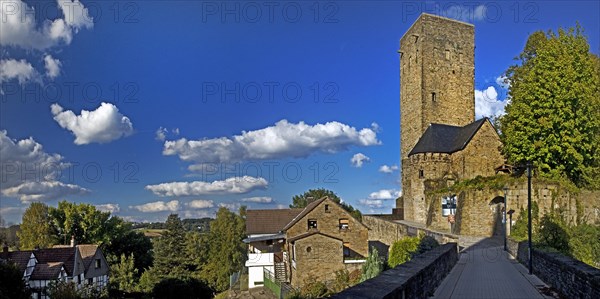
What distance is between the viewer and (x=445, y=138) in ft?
135

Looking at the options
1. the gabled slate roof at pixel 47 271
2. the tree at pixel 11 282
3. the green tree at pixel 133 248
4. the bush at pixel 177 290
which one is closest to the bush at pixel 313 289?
the bush at pixel 177 290

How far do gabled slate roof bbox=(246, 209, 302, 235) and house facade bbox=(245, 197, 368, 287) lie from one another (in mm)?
99

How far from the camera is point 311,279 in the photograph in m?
29.9

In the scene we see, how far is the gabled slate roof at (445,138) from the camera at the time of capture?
38.5 metres

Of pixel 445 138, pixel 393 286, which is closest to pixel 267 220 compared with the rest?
pixel 445 138

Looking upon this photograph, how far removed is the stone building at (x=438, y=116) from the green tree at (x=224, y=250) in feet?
64.4

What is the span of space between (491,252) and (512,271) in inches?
263

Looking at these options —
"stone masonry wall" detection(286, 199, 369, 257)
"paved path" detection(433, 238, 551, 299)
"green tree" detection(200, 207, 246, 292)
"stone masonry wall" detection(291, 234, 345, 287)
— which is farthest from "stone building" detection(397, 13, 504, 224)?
"green tree" detection(200, 207, 246, 292)

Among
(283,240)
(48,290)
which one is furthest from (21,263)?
(283,240)

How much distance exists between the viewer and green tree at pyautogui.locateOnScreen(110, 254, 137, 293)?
4206 cm

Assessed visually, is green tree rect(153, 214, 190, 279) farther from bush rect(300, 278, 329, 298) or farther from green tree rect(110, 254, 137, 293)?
bush rect(300, 278, 329, 298)

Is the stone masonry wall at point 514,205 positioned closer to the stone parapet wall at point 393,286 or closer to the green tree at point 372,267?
the green tree at point 372,267

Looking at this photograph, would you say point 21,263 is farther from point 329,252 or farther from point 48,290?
point 329,252

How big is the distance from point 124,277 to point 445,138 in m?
30.9
